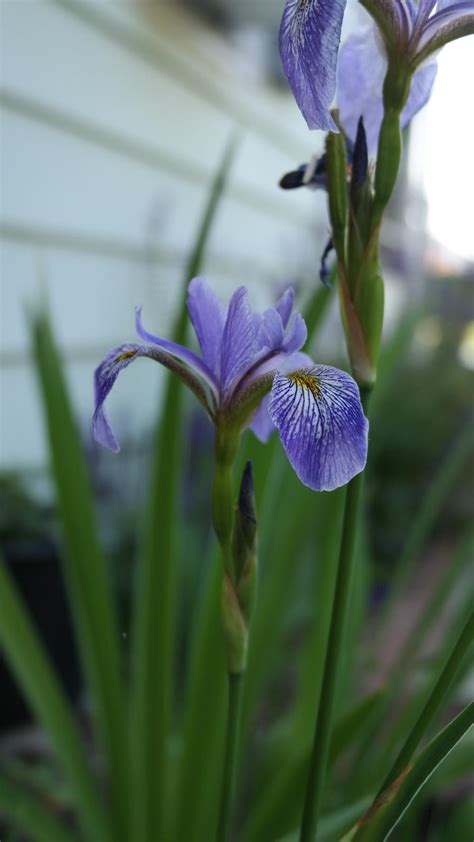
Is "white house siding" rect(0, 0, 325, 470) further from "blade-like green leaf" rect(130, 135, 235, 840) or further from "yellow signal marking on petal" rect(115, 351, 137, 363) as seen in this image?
"yellow signal marking on petal" rect(115, 351, 137, 363)

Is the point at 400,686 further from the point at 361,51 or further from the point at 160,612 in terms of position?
the point at 361,51

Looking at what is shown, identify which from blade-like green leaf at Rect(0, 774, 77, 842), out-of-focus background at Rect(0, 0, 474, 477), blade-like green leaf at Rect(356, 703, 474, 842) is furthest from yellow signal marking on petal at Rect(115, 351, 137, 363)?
out-of-focus background at Rect(0, 0, 474, 477)

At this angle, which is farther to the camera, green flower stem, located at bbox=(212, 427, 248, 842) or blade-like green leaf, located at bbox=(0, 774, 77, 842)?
blade-like green leaf, located at bbox=(0, 774, 77, 842)

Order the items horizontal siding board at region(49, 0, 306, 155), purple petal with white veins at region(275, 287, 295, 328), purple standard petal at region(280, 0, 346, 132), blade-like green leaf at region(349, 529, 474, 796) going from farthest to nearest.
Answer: horizontal siding board at region(49, 0, 306, 155) < blade-like green leaf at region(349, 529, 474, 796) < purple petal with white veins at region(275, 287, 295, 328) < purple standard petal at region(280, 0, 346, 132)

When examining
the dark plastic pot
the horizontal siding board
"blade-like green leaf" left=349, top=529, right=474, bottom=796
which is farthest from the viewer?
the horizontal siding board

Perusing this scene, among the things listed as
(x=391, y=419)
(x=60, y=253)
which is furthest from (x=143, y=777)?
(x=391, y=419)

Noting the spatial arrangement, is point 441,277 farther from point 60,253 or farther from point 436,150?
point 60,253

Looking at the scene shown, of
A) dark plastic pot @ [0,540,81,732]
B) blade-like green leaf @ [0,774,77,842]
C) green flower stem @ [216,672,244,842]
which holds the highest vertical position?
green flower stem @ [216,672,244,842]
